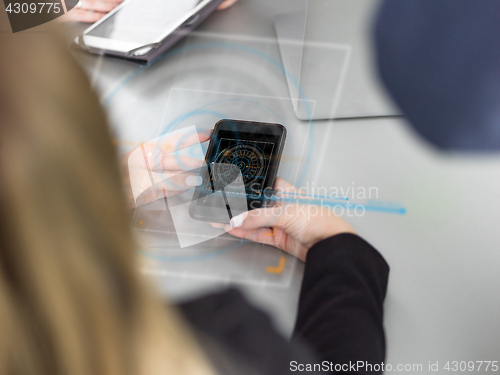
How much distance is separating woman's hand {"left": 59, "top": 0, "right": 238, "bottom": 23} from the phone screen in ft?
0.09

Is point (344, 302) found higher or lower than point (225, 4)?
lower

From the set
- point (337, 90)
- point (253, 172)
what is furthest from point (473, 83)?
point (253, 172)

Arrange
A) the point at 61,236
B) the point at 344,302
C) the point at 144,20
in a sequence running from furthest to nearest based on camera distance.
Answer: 1. the point at 144,20
2. the point at 344,302
3. the point at 61,236

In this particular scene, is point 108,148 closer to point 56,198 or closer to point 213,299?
point 56,198

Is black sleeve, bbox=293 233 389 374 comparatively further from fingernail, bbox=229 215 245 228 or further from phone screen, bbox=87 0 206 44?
phone screen, bbox=87 0 206 44

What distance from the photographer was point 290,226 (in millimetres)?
358

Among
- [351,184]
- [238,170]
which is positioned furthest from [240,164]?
[351,184]

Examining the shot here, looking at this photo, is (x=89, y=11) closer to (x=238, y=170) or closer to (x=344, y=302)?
(x=238, y=170)

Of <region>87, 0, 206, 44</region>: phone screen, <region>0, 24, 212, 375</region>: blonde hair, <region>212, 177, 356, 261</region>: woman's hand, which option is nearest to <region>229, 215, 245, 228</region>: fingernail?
<region>212, 177, 356, 261</region>: woman's hand

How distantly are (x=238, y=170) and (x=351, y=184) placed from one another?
12 centimetres

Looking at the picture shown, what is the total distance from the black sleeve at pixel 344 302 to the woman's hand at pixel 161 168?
0.48 ft

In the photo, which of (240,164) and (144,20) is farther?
(144,20)

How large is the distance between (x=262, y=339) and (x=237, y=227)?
103mm

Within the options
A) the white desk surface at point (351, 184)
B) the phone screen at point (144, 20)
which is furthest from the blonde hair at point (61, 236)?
the phone screen at point (144, 20)
